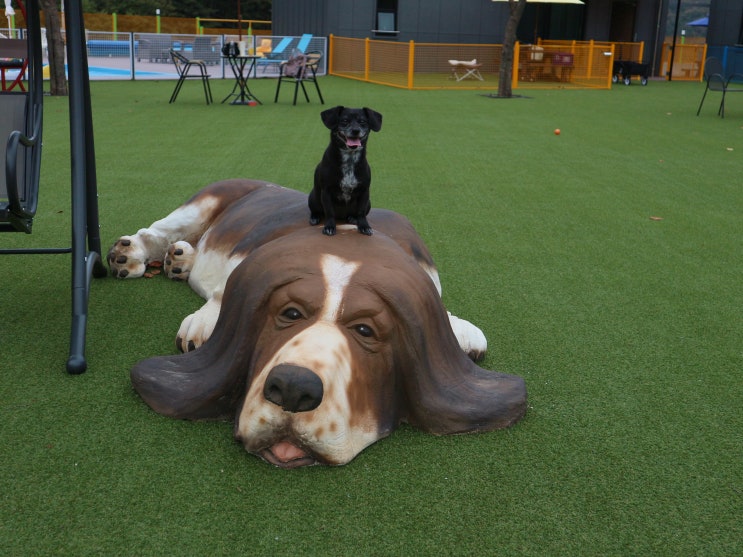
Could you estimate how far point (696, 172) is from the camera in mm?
8898

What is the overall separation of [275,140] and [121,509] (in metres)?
8.38

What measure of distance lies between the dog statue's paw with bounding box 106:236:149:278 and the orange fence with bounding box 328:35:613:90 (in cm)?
1708

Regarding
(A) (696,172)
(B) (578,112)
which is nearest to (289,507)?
(A) (696,172)

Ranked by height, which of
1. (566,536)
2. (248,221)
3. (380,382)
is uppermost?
(248,221)

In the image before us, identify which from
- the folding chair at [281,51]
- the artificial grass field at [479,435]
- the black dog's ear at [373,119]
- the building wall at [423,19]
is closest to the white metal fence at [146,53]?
the folding chair at [281,51]

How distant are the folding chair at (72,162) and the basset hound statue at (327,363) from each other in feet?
2.27

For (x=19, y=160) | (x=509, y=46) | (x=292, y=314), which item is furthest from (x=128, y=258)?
(x=509, y=46)

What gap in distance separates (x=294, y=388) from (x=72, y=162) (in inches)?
84.1

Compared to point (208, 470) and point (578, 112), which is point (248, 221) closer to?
point (208, 470)

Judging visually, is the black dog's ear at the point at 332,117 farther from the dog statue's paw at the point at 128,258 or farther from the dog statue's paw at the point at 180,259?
the dog statue's paw at the point at 128,258

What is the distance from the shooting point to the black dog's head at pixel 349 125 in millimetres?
3117

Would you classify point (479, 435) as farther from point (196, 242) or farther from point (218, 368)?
point (196, 242)

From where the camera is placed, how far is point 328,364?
253 centimetres

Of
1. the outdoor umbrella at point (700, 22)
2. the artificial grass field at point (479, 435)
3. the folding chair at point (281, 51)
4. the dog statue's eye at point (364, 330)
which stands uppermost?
the outdoor umbrella at point (700, 22)
